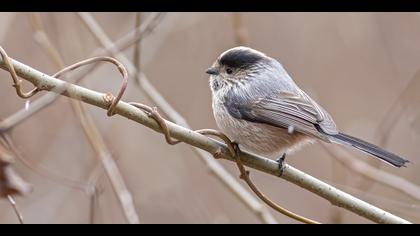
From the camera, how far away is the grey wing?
267 cm

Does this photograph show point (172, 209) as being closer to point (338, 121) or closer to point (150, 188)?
point (150, 188)

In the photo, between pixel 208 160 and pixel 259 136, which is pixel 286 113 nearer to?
pixel 259 136

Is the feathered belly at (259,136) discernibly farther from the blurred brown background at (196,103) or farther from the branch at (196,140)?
the blurred brown background at (196,103)

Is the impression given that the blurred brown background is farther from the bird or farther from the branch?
the branch

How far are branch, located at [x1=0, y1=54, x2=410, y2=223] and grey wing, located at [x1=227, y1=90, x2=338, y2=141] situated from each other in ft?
1.35

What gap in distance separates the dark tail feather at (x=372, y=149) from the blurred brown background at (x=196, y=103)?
89 centimetres

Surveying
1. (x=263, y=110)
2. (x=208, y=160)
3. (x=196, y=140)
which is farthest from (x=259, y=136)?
(x=196, y=140)

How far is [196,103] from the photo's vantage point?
5008 millimetres

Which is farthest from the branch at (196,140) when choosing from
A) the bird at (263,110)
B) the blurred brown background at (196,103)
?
the blurred brown background at (196,103)

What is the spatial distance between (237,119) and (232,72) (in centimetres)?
32

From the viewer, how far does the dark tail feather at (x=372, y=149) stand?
88.0 inches

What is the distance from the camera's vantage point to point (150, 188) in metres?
4.40

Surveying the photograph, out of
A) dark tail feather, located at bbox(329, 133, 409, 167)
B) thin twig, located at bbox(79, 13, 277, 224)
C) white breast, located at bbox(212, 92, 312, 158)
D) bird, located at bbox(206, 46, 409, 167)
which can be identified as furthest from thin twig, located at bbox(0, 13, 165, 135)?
dark tail feather, located at bbox(329, 133, 409, 167)

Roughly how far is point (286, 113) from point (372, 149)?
0.49 metres
